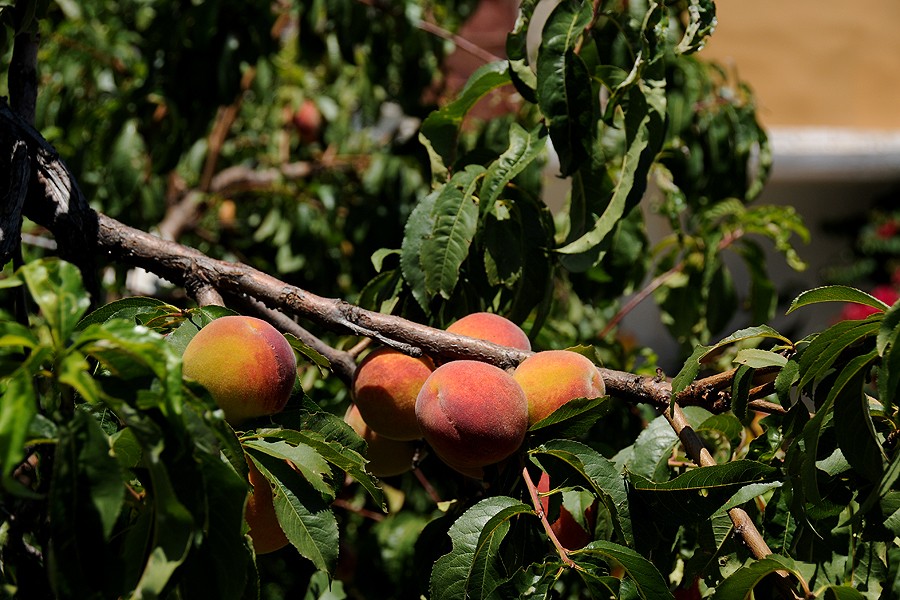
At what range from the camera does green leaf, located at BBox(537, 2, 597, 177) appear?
1.07 m

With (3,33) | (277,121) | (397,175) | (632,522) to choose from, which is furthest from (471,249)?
(277,121)

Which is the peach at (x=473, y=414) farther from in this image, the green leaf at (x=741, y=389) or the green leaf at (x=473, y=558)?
the green leaf at (x=741, y=389)

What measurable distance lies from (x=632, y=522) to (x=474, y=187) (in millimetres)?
466

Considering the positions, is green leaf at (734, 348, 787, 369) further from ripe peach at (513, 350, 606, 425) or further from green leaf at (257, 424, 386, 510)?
green leaf at (257, 424, 386, 510)

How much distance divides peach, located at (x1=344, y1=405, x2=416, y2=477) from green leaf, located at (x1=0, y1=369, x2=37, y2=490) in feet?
1.66

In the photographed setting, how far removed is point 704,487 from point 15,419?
0.58m

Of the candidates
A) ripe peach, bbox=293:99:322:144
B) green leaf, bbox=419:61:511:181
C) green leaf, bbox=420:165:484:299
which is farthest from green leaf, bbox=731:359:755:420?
ripe peach, bbox=293:99:322:144

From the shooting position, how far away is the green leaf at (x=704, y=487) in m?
0.82

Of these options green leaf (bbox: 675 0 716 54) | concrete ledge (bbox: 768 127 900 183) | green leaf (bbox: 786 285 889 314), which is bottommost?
concrete ledge (bbox: 768 127 900 183)

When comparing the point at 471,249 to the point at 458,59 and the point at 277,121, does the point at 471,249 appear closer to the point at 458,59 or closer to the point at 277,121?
the point at 277,121

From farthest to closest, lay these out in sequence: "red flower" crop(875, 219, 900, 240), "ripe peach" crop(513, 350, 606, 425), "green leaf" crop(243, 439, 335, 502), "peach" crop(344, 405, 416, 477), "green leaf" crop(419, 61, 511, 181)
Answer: "red flower" crop(875, 219, 900, 240) < "green leaf" crop(419, 61, 511, 181) < "peach" crop(344, 405, 416, 477) < "ripe peach" crop(513, 350, 606, 425) < "green leaf" crop(243, 439, 335, 502)

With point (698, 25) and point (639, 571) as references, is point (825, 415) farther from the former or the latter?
point (698, 25)

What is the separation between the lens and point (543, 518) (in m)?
0.85

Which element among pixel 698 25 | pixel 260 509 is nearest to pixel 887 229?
pixel 698 25
